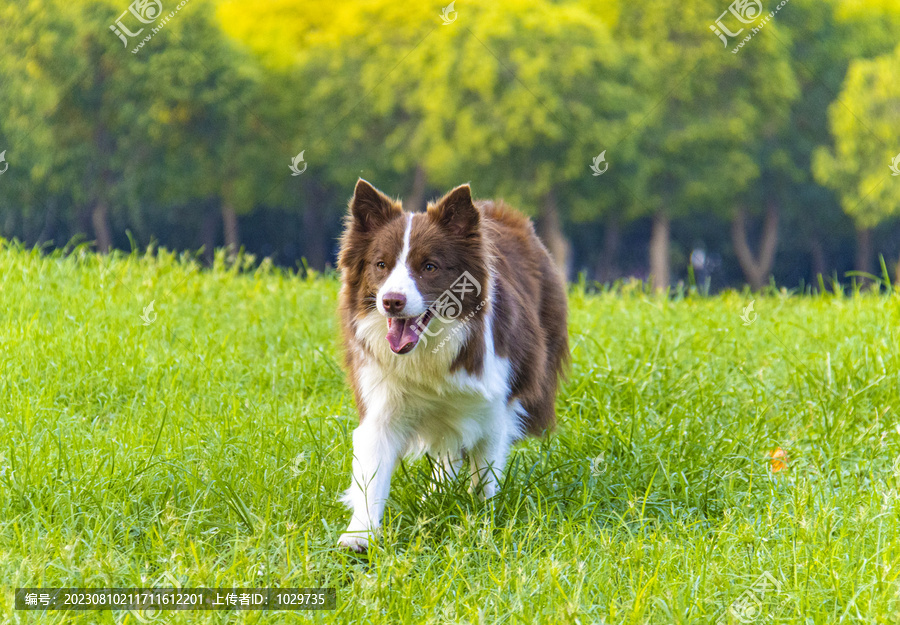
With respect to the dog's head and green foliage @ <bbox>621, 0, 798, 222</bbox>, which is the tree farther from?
the dog's head

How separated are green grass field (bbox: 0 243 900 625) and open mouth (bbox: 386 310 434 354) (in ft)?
2.29

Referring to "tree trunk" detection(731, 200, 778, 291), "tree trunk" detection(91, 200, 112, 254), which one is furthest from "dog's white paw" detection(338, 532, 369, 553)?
"tree trunk" detection(731, 200, 778, 291)

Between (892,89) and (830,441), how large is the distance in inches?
947

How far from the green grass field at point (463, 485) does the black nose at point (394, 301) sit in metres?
0.86

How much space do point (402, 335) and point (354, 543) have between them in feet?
2.74

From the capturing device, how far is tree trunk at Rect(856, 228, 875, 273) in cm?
2773

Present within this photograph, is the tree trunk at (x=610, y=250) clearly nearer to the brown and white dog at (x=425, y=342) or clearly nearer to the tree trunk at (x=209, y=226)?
the tree trunk at (x=209, y=226)

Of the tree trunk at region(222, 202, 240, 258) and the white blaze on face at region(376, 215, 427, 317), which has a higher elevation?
the white blaze on face at region(376, 215, 427, 317)

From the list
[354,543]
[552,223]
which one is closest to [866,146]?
[552,223]

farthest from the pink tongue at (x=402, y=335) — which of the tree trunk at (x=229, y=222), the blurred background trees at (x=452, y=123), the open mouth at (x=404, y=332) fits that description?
the tree trunk at (x=229, y=222)

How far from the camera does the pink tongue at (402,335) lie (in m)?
3.49

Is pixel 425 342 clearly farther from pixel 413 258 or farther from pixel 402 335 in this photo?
A: pixel 413 258

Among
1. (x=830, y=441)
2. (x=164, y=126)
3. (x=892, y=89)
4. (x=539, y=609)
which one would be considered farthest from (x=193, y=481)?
(x=892, y=89)

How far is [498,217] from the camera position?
4.79 metres
